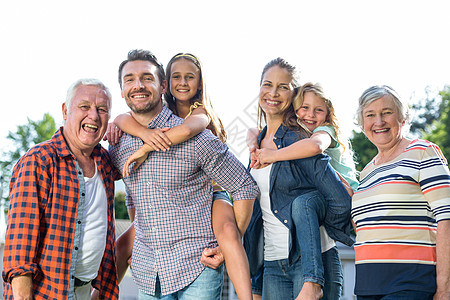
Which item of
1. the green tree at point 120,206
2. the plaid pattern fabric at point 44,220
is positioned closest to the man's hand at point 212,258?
the plaid pattern fabric at point 44,220

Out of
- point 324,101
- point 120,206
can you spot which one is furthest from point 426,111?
point 324,101

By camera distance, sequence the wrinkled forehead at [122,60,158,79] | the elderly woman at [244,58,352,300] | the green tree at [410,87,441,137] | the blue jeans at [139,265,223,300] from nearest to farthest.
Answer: the blue jeans at [139,265,223,300] < the elderly woman at [244,58,352,300] < the wrinkled forehead at [122,60,158,79] < the green tree at [410,87,441,137]

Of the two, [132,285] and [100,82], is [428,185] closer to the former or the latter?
[100,82]

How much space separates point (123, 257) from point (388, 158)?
187 centimetres

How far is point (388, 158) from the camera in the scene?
9.61 feet

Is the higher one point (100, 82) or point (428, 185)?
point (100, 82)

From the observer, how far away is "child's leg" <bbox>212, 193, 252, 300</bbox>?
9.70ft

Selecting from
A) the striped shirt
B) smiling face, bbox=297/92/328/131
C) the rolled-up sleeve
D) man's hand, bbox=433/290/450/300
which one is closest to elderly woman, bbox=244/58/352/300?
smiling face, bbox=297/92/328/131

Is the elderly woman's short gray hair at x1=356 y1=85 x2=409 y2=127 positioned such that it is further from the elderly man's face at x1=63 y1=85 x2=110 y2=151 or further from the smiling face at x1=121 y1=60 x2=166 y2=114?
the elderly man's face at x1=63 y1=85 x2=110 y2=151

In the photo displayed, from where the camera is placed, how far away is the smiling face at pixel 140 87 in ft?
10.4

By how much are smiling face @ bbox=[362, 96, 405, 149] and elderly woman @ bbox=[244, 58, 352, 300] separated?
1.48 ft

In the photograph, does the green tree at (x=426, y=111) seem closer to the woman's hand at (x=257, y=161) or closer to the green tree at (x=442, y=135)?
the green tree at (x=442, y=135)

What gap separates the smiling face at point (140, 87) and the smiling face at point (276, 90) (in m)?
0.78

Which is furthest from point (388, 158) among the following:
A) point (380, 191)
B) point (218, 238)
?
point (218, 238)
